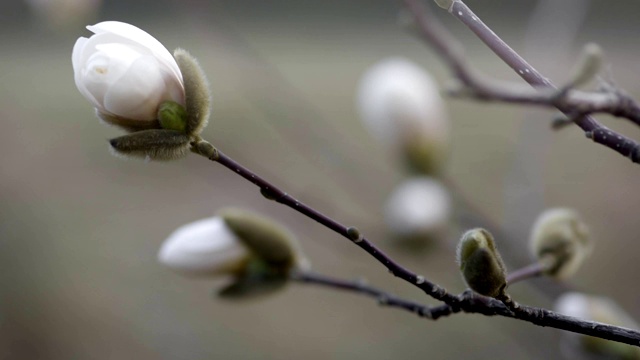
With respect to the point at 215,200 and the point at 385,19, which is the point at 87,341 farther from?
the point at 385,19

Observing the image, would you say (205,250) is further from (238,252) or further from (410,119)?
(410,119)

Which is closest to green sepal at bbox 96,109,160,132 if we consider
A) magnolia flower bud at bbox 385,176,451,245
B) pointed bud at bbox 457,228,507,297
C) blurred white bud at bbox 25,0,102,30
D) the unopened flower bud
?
the unopened flower bud

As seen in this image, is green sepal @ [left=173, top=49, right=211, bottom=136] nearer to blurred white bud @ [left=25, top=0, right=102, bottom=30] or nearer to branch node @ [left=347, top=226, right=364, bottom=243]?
branch node @ [left=347, top=226, right=364, bottom=243]

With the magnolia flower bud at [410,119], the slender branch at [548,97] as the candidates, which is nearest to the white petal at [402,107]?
the magnolia flower bud at [410,119]

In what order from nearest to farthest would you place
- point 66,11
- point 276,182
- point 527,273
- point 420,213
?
point 527,273, point 420,213, point 66,11, point 276,182

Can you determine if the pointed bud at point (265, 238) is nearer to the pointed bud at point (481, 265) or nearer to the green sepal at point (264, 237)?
the green sepal at point (264, 237)

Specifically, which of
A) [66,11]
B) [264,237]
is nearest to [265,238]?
A: [264,237]

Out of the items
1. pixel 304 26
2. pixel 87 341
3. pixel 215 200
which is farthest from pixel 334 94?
pixel 87 341
